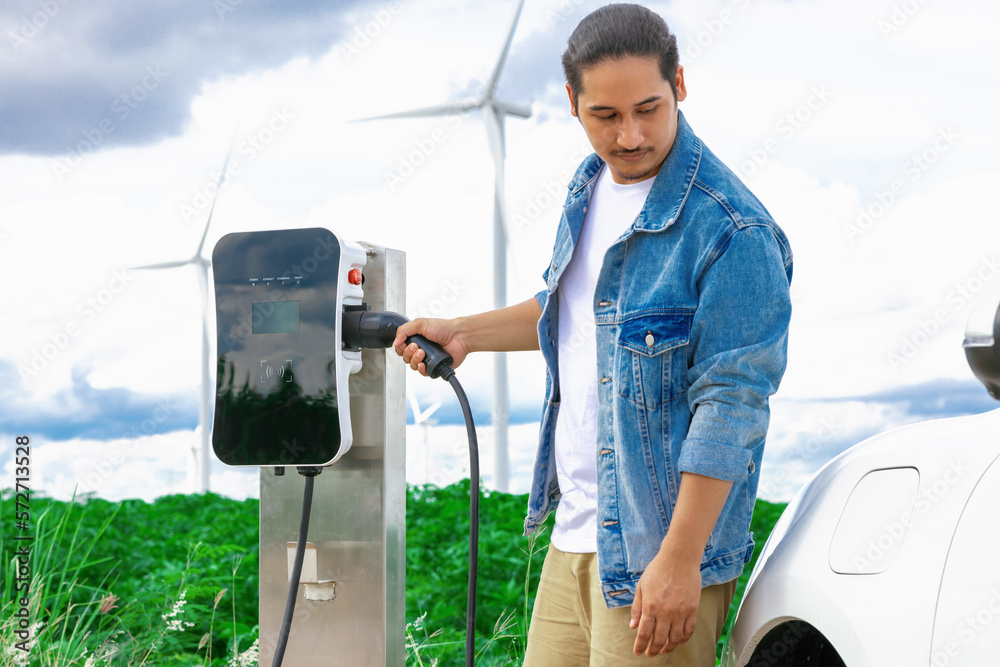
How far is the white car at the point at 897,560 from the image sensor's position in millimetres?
1189

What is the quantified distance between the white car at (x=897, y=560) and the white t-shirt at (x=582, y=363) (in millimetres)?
335

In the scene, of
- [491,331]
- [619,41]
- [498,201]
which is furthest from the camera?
[498,201]

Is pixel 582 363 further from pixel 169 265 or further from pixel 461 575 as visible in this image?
pixel 169 265

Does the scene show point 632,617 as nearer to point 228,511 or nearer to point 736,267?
A: point 736,267

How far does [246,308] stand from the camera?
172 centimetres

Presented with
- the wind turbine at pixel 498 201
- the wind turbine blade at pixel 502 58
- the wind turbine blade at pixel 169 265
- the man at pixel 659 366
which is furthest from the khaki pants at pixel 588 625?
the wind turbine blade at pixel 169 265

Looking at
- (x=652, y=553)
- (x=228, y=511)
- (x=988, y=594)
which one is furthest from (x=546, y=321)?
(x=228, y=511)

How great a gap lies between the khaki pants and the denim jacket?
0.05m

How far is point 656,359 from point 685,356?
1.7 inches

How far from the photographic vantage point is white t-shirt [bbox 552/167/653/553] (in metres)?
1.51

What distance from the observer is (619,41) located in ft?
4.60

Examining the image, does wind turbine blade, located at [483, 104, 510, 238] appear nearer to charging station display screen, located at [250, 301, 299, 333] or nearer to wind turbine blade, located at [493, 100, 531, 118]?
wind turbine blade, located at [493, 100, 531, 118]

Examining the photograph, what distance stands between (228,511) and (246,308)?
539 cm

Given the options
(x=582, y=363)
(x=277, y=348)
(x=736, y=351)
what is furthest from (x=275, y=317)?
(x=736, y=351)
